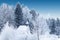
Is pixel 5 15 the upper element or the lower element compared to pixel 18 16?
upper

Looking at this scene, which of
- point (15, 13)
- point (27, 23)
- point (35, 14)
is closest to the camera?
point (27, 23)

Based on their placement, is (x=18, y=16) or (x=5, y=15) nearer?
(x=18, y=16)

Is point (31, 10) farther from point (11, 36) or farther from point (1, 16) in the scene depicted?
point (11, 36)

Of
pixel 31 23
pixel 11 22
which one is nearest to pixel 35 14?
pixel 31 23

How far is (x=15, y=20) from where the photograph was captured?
36.8 meters

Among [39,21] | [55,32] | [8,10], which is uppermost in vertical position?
[8,10]

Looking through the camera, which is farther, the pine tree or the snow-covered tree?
the pine tree

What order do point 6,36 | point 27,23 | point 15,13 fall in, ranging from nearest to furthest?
point 6,36 → point 27,23 → point 15,13

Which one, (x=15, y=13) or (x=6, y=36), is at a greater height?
(x=15, y=13)

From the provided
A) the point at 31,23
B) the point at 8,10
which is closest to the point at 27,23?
the point at 31,23

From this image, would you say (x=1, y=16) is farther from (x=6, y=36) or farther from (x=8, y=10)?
(x=6, y=36)

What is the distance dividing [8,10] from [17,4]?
286 cm

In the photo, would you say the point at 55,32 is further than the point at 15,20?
Yes

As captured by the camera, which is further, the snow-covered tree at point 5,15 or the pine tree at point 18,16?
the pine tree at point 18,16
